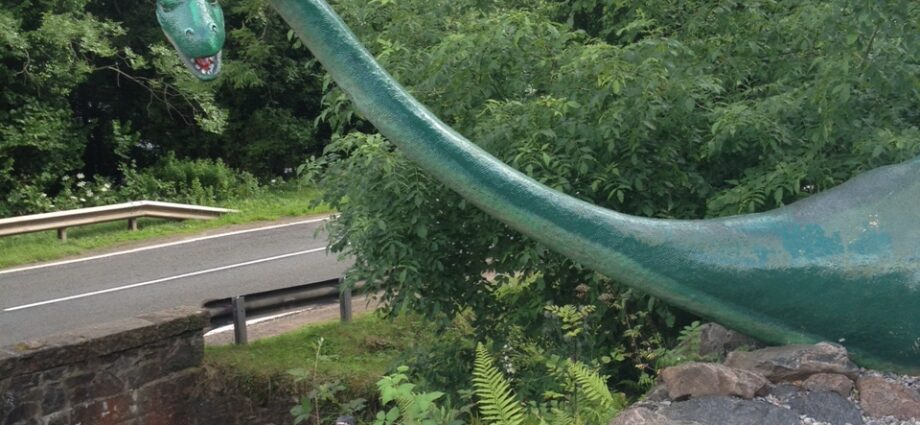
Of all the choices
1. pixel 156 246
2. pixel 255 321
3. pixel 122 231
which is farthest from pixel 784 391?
pixel 122 231

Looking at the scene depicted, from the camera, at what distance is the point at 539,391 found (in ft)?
19.1

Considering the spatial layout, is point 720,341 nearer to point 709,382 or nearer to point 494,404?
point 709,382

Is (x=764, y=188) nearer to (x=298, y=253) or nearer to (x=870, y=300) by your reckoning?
(x=870, y=300)

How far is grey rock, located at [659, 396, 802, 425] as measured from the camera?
146 inches

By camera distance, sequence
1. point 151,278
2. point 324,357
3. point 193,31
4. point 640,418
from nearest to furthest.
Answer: point 640,418, point 193,31, point 324,357, point 151,278

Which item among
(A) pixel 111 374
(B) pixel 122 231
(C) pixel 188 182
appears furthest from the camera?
(C) pixel 188 182

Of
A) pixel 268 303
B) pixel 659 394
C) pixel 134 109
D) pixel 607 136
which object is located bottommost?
pixel 268 303

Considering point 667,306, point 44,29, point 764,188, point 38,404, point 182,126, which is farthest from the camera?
point 182,126

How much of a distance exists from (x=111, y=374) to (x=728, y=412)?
5.12 metres

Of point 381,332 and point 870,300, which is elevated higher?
point 870,300

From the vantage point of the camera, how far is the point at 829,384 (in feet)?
13.0

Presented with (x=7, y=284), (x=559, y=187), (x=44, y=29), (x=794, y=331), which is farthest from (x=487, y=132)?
(x=44, y=29)

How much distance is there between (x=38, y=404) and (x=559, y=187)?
3943 millimetres

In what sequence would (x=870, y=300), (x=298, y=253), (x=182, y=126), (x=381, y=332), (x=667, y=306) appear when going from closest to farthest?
(x=870, y=300) < (x=667, y=306) < (x=381, y=332) < (x=298, y=253) < (x=182, y=126)
